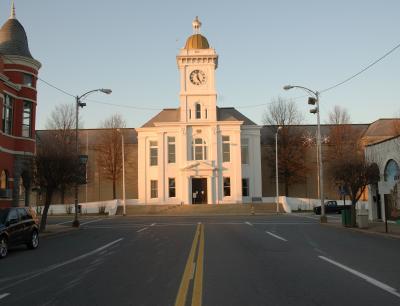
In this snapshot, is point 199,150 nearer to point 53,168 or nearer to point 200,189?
point 200,189

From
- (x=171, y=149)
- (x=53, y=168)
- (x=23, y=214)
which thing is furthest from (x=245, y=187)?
(x=23, y=214)

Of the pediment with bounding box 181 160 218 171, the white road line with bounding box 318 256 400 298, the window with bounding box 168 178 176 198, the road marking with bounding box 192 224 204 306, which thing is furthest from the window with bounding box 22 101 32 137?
the window with bounding box 168 178 176 198

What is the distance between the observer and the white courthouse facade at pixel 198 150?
5819 cm

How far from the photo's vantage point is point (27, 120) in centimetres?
3083

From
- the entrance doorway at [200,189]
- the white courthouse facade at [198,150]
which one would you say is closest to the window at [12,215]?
the white courthouse facade at [198,150]

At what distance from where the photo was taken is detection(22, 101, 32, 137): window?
30531 mm

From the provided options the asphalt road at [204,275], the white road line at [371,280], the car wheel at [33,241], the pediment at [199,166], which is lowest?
the white road line at [371,280]

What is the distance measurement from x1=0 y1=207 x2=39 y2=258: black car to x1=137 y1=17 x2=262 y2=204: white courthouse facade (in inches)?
1550

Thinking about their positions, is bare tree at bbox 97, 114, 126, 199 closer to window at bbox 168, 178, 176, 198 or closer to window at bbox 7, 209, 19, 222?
window at bbox 168, 178, 176, 198

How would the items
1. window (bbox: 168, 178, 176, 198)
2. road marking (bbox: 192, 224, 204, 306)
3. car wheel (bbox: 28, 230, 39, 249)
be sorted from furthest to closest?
window (bbox: 168, 178, 176, 198)
car wheel (bbox: 28, 230, 39, 249)
road marking (bbox: 192, 224, 204, 306)

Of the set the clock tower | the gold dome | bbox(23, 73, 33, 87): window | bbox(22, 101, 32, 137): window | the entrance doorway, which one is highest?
the gold dome

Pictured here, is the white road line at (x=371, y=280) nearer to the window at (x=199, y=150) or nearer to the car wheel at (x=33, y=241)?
the car wheel at (x=33, y=241)

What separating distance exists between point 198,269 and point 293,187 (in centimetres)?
5824

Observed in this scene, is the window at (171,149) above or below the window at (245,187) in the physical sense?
above
